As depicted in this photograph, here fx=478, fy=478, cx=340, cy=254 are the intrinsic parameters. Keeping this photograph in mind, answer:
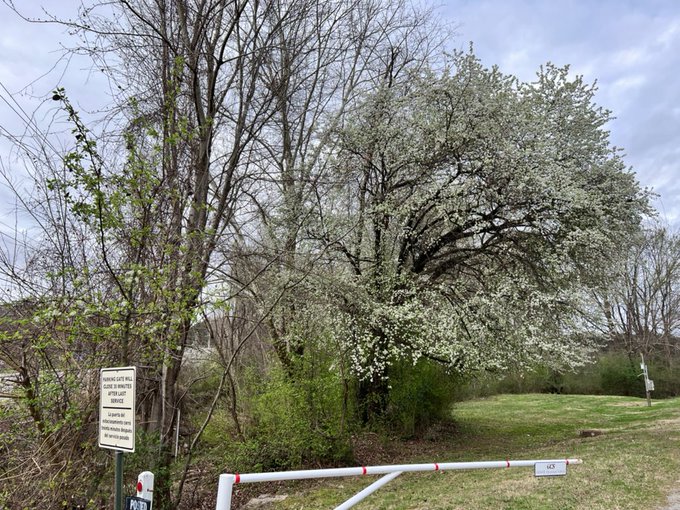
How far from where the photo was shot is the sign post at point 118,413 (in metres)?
3.02

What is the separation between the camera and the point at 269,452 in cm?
905

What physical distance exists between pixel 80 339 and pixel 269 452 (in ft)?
17.5

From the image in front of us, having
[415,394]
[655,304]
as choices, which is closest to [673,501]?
[415,394]

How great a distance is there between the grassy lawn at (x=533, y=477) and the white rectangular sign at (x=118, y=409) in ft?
14.1

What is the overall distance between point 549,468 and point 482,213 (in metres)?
7.06

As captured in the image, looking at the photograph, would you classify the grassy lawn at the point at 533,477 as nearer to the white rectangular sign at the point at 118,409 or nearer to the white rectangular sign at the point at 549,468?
the white rectangular sign at the point at 549,468

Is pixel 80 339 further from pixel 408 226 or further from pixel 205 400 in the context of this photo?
pixel 408 226

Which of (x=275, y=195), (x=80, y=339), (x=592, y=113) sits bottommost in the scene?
(x=80, y=339)

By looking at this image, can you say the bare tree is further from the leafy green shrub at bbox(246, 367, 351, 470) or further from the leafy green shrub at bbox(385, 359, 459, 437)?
the leafy green shrub at bbox(246, 367, 351, 470)

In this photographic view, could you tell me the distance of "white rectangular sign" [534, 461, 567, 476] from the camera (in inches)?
165

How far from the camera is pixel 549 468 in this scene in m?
4.25

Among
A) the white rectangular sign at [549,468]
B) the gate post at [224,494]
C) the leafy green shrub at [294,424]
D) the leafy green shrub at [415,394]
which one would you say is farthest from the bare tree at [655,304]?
the gate post at [224,494]

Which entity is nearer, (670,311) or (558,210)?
(558,210)

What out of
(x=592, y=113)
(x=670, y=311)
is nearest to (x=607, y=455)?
(x=592, y=113)
